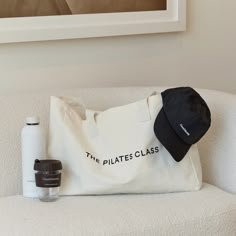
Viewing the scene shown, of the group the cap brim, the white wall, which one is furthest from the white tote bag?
the white wall

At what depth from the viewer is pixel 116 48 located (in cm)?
221

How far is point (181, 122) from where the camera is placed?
1.71m

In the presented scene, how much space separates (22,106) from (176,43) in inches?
28.0

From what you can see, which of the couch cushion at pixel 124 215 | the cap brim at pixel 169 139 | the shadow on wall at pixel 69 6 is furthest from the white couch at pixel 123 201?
the shadow on wall at pixel 69 6

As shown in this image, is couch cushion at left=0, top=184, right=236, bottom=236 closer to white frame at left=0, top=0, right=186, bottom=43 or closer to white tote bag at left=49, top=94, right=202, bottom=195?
white tote bag at left=49, top=94, right=202, bottom=195

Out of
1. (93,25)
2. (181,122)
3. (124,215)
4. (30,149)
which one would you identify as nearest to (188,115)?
(181,122)

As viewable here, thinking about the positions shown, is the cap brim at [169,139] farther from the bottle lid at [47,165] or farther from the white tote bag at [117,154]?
the bottle lid at [47,165]

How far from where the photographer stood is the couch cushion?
149 centimetres

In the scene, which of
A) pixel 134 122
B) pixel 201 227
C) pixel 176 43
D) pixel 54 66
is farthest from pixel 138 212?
pixel 176 43

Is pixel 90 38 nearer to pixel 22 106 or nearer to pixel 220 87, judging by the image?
pixel 22 106

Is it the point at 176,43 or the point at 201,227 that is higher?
the point at 176,43

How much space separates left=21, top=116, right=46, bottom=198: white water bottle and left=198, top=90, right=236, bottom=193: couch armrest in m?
0.50


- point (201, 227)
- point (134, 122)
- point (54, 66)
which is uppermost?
point (54, 66)

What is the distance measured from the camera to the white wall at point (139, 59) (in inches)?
81.5
